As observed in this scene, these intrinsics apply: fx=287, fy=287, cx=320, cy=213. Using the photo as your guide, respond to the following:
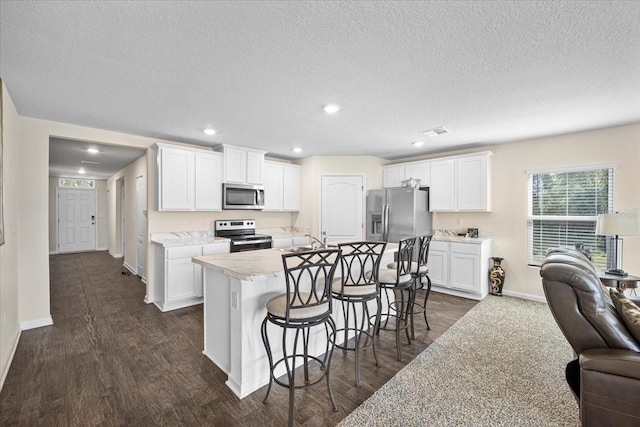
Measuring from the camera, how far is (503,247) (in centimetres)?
471

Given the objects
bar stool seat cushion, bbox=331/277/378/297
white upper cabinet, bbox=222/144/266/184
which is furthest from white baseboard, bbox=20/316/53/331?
bar stool seat cushion, bbox=331/277/378/297

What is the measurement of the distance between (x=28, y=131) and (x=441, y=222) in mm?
6148

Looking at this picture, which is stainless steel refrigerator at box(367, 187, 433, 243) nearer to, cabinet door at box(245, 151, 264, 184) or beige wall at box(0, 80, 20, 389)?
cabinet door at box(245, 151, 264, 184)

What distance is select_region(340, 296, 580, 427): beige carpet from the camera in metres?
1.91

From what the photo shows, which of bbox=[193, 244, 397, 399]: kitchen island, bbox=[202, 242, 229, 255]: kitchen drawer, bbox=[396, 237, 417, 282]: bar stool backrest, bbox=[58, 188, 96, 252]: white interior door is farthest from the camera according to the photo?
bbox=[58, 188, 96, 252]: white interior door

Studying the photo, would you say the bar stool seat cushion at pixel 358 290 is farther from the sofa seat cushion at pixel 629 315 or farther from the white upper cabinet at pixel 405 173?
the white upper cabinet at pixel 405 173

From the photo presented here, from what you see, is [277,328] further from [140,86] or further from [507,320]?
[507,320]

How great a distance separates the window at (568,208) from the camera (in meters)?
3.90

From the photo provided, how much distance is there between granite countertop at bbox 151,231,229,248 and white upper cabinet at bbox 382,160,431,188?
10.9 ft

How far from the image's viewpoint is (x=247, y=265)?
2.29 meters

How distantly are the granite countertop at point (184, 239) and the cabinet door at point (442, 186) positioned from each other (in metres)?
3.65

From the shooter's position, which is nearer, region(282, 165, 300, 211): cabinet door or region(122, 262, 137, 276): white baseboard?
region(282, 165, 300, 211): cabinet door

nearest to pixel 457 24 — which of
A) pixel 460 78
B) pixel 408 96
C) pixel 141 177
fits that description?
pixel 460 78

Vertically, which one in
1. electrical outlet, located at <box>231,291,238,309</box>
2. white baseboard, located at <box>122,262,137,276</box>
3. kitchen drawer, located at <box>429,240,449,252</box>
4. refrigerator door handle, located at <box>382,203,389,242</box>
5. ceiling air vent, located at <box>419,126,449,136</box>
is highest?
ceiling air vent, located at <box>419,126,449,136</box>
